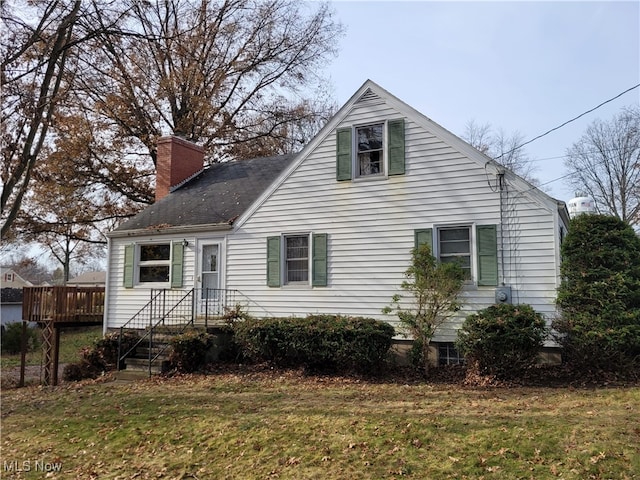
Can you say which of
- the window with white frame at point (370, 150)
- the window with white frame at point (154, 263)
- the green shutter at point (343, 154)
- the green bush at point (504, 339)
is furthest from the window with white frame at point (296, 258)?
the green bush at point (504, 339)

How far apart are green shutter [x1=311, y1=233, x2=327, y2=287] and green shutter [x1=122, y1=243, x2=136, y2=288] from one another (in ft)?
20.1

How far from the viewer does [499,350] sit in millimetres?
8852

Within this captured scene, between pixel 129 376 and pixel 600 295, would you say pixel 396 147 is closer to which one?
pixel 600 295

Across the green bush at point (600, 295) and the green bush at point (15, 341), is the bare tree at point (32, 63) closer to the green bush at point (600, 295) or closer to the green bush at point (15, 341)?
the green bush at point (600, 295)

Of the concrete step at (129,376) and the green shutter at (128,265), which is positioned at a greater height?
the green shutter at (128,265)

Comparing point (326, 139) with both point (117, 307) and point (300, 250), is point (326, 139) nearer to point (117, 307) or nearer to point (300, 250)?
point (300, 250)

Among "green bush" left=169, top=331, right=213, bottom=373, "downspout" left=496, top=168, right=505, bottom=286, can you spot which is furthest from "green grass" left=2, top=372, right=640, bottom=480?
"downspout" left=496, top=168, right=505, bottom=286

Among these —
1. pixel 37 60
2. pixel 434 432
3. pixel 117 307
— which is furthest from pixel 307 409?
pixel 117 307

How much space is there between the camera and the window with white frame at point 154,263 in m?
14.8

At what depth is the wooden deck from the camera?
14242 millimetres

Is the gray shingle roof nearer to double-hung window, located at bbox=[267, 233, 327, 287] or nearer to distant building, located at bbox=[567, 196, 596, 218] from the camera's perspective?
double-hung window, located at bbox=[267, 233, 327, 287]

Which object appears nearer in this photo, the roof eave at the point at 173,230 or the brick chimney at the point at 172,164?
the roof eave at the point at 173,230

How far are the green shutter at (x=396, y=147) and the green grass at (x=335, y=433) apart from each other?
16.6 feet

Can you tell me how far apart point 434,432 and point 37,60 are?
33.5 feet
